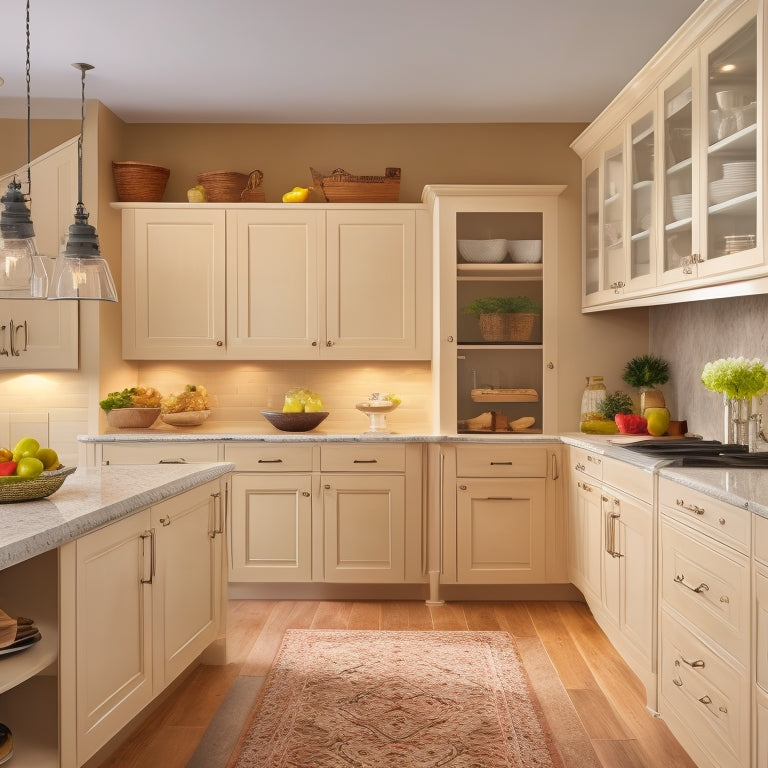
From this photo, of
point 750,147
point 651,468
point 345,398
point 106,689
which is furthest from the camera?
point 345,398

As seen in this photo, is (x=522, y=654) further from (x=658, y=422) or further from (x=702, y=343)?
(x=702, y=343)

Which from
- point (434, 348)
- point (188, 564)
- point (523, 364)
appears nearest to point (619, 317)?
point (523, 364)

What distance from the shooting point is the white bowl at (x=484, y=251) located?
15.2 ft

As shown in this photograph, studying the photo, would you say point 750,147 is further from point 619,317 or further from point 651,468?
point 619,317

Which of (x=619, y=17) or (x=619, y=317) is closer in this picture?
(x=619, y=17)

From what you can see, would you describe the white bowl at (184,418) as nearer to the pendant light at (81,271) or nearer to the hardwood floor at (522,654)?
the hardwood floor at (522,654)

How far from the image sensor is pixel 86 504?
235 cm

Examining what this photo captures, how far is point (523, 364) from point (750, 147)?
212cm

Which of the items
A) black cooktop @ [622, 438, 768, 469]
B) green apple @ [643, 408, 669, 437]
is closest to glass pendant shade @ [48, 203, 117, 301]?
black cooktop @ [622, 438, 768, 469]

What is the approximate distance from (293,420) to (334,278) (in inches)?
34.2

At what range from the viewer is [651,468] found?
9.79ft

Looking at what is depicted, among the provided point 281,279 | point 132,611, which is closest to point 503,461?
point 281,279

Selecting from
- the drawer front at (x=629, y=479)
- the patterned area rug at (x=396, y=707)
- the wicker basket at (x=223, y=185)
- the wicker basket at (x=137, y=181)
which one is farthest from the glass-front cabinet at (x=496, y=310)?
the wicker basket at (x=137, y=181)

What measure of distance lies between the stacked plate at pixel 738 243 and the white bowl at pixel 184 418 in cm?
308
